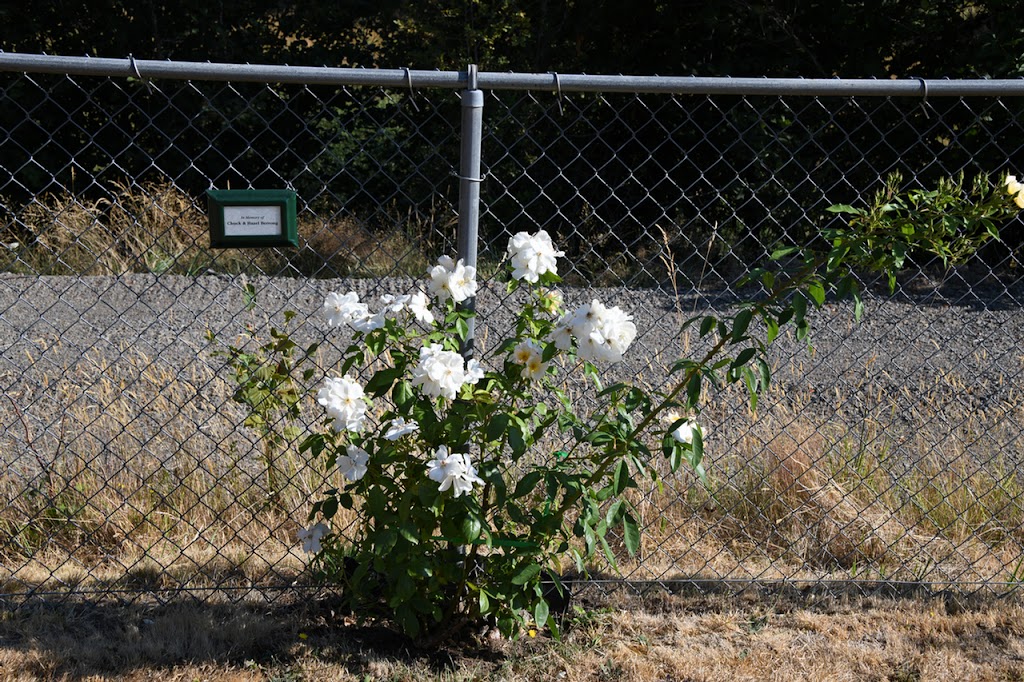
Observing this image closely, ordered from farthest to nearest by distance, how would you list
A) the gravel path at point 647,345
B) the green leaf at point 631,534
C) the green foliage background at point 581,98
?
the green foliage background at point 581,98 → the gravel path at point 647,345 → the green leaf at point 631,534

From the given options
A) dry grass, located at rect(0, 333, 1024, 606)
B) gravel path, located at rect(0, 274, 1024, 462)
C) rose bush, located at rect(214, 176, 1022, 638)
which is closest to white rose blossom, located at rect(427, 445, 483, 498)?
rose bush, located at rect(214, 176, 1022, 638)

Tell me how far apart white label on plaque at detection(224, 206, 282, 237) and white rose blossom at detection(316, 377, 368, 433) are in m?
0.44

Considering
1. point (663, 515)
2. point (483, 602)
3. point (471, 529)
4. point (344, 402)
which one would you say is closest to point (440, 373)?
point (344, 402)

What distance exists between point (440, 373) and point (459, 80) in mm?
752

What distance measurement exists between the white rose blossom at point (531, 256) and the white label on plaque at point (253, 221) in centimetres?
62

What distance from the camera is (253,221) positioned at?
2.35 metres

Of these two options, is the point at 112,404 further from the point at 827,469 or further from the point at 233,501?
the point at 827,469

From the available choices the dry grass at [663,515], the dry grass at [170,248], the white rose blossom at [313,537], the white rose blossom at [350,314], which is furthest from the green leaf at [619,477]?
the dry grass at [170,248]

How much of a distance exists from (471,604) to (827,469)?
1.64m

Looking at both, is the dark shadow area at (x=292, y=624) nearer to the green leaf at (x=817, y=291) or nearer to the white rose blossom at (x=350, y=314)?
the white rose blossom at (x=350, y=314)

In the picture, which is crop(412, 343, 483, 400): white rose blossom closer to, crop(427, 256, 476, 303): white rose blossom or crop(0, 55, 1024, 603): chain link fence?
crop(427, 256, 476, 303): white rose blossom

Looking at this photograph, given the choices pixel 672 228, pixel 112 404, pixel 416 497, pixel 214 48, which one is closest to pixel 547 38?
pixel 672 228

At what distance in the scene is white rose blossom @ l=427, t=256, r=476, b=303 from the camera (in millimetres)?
2172

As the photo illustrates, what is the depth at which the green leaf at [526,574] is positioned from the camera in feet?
7.57
